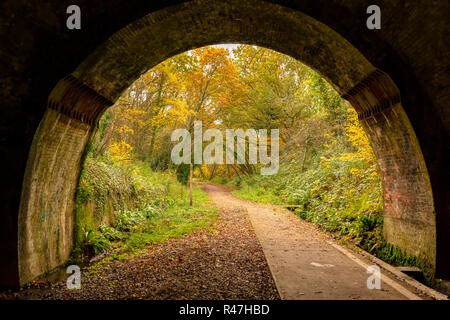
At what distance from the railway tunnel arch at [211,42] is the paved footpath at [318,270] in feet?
3.95

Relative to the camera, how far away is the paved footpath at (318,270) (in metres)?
3.57

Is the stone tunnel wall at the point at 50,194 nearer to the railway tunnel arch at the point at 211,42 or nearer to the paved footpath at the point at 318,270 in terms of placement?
the railway tunnel arch at the point at 211,42

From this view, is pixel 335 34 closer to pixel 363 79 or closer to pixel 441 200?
pixel 363 79

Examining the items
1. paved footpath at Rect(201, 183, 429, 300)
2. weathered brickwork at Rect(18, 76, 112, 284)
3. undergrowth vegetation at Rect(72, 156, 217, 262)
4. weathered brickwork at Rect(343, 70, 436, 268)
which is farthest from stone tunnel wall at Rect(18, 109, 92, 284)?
weathered brickwork at Rect(343, 70, 436, 268)

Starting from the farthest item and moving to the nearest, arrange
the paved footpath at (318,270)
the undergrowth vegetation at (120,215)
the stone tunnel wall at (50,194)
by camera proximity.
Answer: the undergrowth vegetation at (120,215) < the stone tunnel wall at (50,194) < the paved footpath at (318,270)

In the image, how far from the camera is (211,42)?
5.48 m

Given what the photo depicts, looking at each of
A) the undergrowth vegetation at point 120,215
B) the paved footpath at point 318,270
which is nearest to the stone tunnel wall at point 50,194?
the undergrowth vegetation at point 120,215

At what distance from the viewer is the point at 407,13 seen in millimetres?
3803

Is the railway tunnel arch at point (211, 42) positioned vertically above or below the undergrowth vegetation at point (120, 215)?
above

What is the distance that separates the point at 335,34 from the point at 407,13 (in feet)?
3.67

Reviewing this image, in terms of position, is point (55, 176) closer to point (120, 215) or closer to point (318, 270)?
point (120, 215)

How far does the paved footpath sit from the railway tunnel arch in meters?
1.20
